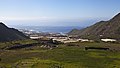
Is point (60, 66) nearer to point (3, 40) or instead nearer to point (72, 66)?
point (72, 66)

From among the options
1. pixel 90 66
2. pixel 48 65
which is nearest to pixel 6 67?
pixel 48 65

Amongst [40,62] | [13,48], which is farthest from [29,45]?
[40,62]

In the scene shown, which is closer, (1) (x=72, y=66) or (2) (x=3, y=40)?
(1) (x=72, y=66)

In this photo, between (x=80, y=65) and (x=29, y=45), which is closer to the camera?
(x=80, y=65)

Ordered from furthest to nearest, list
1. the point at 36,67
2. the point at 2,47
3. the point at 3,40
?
1. the point at 3,40
2. the point at 2,47
3. the point at 36,67

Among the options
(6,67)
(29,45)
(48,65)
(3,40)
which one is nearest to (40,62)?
(48,65)

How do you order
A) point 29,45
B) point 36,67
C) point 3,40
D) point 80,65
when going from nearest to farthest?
point 36,67
point 80,65
point 29,45
point 3,40

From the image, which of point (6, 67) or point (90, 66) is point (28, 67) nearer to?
point (6, 67)

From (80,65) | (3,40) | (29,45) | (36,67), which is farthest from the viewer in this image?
(3,40)

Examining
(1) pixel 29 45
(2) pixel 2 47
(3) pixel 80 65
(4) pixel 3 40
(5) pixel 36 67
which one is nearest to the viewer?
(5) pixel 36 67
